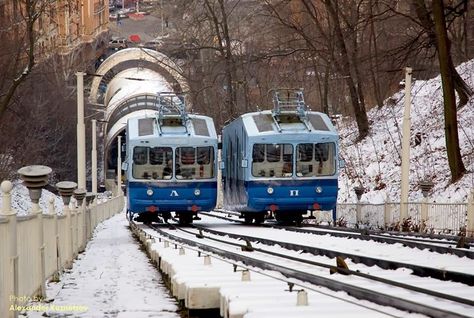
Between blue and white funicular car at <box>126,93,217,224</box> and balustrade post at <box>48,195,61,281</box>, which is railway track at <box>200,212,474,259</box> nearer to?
blue and white funicular car at <box>126,93,217,224</box>

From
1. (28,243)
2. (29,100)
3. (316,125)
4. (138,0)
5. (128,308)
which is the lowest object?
(128,308)

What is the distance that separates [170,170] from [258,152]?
3118 mm

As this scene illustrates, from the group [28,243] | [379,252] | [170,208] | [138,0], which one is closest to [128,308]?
[28,243]

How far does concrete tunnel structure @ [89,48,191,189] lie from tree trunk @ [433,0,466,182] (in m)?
54.0

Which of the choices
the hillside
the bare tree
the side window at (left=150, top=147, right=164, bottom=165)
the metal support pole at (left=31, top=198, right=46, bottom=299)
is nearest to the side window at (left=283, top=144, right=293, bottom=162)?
the side window at (left=150, top=147, right=164, bottom=165)

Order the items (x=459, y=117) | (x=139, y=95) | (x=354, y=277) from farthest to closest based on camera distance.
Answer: (x=139, y=95) → (x=459, y=117) → (x=354, y=277)

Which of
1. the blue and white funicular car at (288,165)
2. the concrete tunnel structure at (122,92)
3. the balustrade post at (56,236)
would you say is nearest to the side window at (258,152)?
the blue and white funicular car at (288,165)

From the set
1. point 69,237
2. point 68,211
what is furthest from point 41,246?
point 68,211

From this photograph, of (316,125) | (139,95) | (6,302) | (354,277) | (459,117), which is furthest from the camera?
(139,95)

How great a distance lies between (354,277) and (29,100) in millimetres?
54082

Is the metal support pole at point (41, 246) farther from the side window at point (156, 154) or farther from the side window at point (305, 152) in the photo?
the side window at point (156, 154)

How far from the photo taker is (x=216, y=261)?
13.2 meters

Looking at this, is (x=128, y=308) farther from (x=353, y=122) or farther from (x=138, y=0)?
(x=138, y=0)

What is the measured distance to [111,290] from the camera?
42.7 feet
